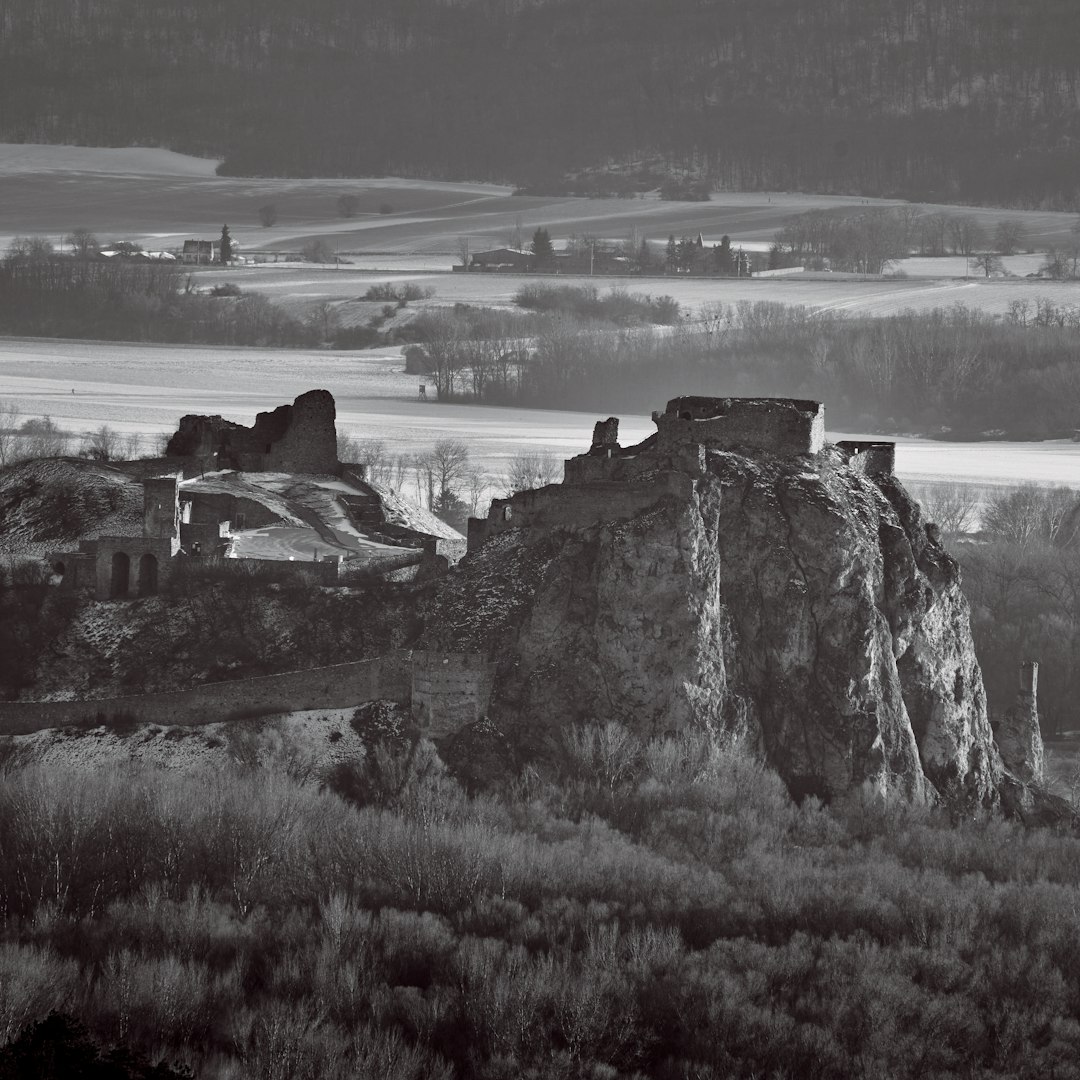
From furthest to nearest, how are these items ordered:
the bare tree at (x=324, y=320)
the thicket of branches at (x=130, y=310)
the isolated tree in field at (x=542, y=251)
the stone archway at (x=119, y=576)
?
the isolated tree in field at (x=542, y=251), the thicket of branches at (x=130, y=310), the bare tree at (x=324, y=320), the stone archway at (x=119, y=576)

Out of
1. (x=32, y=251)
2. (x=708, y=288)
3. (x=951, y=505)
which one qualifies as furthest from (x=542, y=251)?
(x=951, y=505)

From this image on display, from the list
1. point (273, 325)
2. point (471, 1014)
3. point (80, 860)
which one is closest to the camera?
point (471, 1014)

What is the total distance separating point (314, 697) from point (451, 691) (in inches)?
142

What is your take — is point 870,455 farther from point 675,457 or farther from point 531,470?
point 531,470

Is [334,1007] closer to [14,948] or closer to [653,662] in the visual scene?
[14,948]

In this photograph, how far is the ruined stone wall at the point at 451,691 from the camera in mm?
48031

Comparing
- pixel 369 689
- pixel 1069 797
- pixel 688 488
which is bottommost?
pixel 1069 797

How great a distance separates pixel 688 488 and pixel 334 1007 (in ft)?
67.9

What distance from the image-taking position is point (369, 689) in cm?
4938

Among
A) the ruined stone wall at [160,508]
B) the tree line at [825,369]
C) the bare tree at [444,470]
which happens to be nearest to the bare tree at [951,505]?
the bare tree at [444,470]

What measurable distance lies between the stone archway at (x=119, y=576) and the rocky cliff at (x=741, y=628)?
29.5 ft

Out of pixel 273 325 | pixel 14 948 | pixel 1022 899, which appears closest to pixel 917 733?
pixel 1022 899

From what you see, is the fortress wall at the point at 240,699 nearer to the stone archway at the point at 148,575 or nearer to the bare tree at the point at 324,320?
the stone archway at the point at 148,575

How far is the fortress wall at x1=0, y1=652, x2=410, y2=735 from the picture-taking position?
162ft
